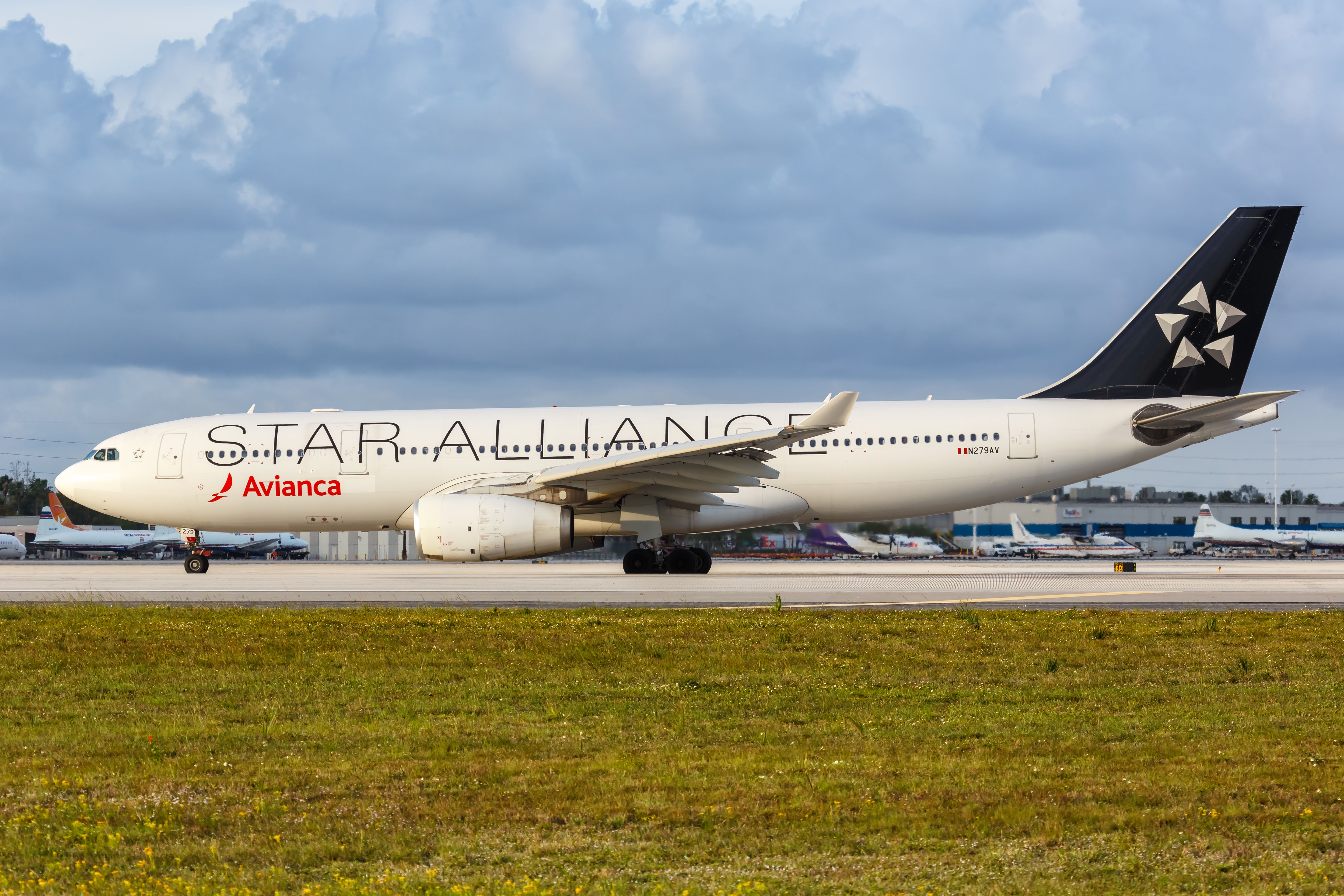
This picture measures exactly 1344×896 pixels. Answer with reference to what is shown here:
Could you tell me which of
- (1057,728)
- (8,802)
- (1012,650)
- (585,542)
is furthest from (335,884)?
(585,542)

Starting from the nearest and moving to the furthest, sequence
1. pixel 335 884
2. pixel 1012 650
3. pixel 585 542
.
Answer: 1. pixel 335 884
2. pixel 1012 650
3. pixel 585 542

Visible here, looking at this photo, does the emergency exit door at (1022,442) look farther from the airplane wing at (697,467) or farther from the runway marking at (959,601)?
the runway marking at (959,601)

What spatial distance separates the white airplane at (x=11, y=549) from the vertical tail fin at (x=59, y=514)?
2.59 meters

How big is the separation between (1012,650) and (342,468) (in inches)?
742

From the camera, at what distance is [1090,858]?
4918 millimetres

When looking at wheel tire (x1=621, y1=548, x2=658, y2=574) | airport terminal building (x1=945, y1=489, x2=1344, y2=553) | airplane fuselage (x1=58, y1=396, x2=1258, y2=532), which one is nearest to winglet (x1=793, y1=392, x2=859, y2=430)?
airplane fuselage (x1=58, y1=396, x2=1258, y2=532)

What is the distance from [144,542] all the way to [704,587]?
59.1m

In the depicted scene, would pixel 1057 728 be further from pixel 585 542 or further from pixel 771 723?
pixel 585 542

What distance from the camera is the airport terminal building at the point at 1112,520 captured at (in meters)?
96.3

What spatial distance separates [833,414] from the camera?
22.1 metres

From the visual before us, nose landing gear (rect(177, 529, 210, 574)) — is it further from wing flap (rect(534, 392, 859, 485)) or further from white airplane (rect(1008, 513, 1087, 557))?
white airplane (rect(1008, 513, 1087, 557))

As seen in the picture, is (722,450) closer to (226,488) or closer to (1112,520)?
(226,488)

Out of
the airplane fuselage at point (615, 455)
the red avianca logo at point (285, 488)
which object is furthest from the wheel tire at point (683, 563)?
the red avianca logo at point (285, 488)

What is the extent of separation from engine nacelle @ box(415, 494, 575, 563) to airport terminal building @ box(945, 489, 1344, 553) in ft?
233
